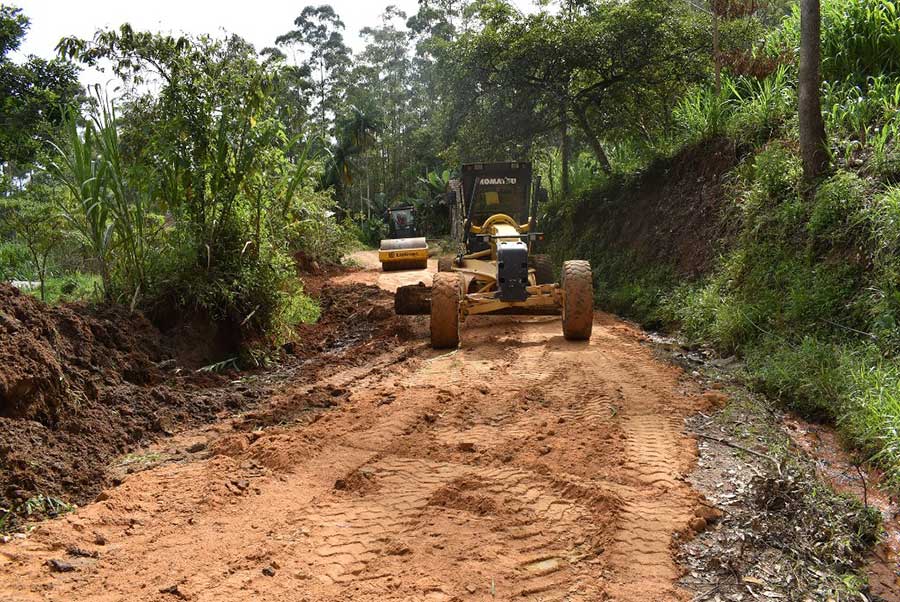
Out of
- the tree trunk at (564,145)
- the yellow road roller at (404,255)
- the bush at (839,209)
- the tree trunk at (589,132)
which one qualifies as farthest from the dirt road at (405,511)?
the yellow road roller at (404,255)

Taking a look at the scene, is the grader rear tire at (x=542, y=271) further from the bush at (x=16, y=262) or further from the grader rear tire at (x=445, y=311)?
the bush at (x=16, y=262)

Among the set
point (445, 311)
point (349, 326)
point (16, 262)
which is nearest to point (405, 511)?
point (445, 311)

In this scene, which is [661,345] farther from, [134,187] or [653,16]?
[653,16]

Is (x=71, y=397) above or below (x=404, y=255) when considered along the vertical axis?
below

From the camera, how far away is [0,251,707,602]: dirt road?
133 inches

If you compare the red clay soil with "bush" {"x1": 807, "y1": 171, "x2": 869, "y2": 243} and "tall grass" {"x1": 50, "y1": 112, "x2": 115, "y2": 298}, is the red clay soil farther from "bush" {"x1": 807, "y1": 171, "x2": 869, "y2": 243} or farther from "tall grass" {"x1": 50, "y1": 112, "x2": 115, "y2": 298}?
"bush" {"x1": 807, "y1": 171, "x2": 869, "y2": 243}

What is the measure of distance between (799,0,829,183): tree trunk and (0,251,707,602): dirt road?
163 inches

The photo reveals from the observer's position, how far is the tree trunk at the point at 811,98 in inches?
343

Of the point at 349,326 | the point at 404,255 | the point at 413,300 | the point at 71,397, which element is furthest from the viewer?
the point at 404,255

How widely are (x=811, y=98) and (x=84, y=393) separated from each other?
28.2 ft

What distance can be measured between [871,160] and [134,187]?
8265 mm

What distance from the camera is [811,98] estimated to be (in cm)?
880

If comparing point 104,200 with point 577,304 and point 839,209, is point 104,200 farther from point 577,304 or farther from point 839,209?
point 839,209

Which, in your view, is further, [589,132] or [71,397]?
[589,132]
